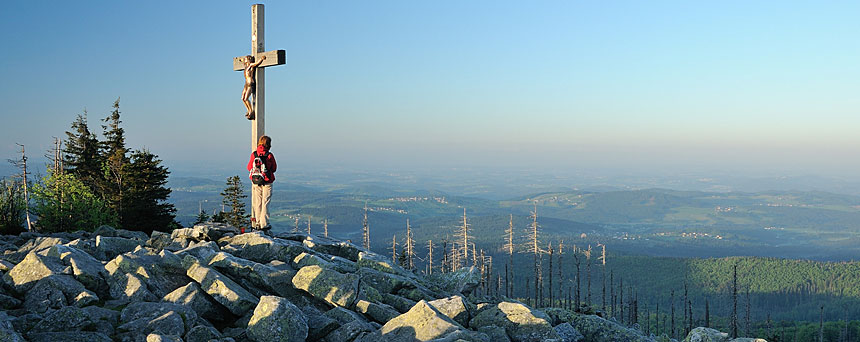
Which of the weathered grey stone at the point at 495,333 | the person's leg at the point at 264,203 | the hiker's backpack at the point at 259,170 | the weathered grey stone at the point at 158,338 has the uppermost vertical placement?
the hiker's backpack at the point at 259,170

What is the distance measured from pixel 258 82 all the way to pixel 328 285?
1022 centimetres

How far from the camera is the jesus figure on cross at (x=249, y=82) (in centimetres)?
1977

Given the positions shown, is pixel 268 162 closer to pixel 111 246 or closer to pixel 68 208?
pixel 111 246

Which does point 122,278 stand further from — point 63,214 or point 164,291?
point 63,214

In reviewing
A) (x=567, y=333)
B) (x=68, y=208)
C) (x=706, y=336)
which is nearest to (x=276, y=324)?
(x=567, y=333)

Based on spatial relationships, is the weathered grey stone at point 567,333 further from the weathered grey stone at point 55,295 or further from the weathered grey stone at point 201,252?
the weathered grey stone at point 55,295

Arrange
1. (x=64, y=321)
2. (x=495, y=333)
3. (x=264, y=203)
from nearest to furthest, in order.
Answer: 1. (x=64, y=321)
2. (x=495, y=333)
3. (x=264, y=203)

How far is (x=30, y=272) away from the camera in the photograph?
11406mm

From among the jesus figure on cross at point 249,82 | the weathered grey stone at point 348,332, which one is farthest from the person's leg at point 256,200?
the weathered grey stone at point 348,332

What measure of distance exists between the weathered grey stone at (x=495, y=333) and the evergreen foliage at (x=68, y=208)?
23.0 meters

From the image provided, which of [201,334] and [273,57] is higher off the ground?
[273,57]

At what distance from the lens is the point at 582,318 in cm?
1345

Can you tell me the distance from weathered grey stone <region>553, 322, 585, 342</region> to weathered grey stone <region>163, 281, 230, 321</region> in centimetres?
691

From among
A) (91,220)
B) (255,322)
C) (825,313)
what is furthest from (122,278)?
(825,313)
